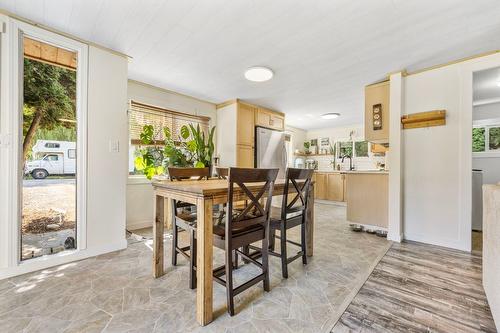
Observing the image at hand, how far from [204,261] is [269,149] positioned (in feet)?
11.7

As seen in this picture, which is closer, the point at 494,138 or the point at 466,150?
the point at 466,150

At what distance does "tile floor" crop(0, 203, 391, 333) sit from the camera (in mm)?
1346

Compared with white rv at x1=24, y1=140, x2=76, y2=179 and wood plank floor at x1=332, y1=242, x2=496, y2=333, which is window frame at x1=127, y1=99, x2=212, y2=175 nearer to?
white rv at x1=24, y1=140, x2=76, y2=179

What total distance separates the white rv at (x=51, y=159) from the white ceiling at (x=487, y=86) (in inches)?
189

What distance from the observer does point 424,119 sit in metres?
2.75

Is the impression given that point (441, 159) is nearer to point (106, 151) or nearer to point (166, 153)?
point (166, 153)

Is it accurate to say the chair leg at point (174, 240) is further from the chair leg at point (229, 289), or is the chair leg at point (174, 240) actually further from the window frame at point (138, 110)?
the window frame at point (138, 110)

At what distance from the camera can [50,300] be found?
1.57 metres

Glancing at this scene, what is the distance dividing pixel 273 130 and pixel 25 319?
439 cm

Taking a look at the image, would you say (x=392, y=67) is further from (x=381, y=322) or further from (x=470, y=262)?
(x=381, y=322)

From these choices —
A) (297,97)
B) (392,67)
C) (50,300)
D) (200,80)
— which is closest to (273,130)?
(297,97)

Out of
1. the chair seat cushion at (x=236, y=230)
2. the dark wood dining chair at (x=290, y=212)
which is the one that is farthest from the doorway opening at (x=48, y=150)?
the dark wood dining chair at (x=290, y=212)

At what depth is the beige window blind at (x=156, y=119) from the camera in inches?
132

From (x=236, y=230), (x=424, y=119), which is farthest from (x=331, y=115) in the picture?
(x=236, y=230)
